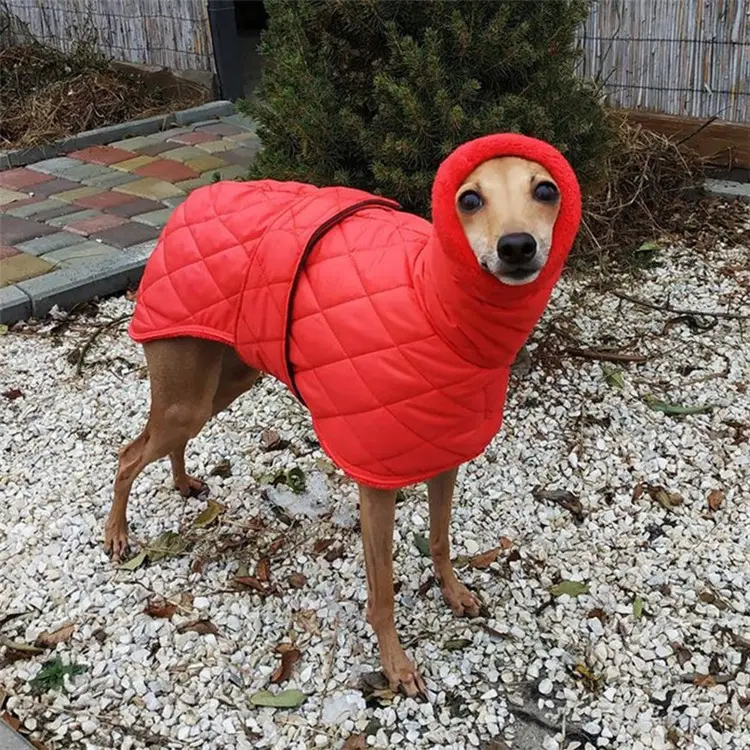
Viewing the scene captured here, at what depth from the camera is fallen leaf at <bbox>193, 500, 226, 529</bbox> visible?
10.4 feet

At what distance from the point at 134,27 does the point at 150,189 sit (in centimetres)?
274

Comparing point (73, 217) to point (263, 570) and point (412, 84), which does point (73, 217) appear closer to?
point (412, 84)

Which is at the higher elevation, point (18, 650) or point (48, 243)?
point (48, 243)

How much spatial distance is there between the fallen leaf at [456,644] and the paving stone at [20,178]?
16.1ft

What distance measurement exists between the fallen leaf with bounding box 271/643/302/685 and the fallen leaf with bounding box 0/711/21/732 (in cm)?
70

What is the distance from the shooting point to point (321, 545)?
3.04m

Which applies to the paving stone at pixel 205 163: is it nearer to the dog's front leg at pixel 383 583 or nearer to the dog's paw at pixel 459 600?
the dog's paw at pixel 459 600

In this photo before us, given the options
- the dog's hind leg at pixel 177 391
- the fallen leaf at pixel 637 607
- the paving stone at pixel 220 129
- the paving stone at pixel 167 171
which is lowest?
the fallen leaf at pixel 637 607

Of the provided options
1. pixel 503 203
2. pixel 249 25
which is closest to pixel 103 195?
pixel 503 203

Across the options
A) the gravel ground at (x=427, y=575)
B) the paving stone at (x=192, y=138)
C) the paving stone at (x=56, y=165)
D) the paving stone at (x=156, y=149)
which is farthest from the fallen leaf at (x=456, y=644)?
the paving stone at (x=192, y=138)

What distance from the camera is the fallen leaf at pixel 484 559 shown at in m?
2.94

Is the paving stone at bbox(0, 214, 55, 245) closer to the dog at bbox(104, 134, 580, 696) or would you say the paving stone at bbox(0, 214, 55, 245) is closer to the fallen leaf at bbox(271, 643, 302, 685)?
the dog at bbox(104, 134, 580, 696)

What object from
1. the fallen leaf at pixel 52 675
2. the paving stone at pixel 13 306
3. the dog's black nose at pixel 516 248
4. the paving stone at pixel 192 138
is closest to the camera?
the dog's black nose at pixel 516 248

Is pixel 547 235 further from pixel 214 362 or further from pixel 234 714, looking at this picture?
pixel 234 714
